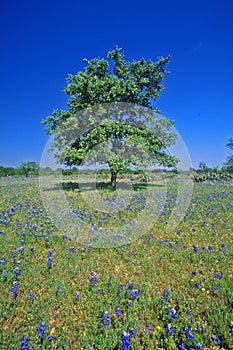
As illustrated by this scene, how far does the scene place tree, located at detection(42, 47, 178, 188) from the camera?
16672 millimetres

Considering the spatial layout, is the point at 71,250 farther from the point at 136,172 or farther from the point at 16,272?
the point at 136,172

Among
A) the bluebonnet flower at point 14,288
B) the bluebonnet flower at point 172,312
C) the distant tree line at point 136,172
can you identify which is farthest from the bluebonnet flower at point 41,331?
the distant tree line at point 136,172

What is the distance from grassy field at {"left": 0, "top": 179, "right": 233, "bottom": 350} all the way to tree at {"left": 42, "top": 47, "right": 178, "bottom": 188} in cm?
1086

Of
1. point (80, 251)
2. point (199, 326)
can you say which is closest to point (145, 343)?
point (199, 326)

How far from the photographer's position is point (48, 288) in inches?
152

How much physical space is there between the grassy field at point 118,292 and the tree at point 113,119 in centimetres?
1086

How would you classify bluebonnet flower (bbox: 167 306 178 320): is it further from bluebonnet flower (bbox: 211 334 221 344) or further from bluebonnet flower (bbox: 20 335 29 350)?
bluebonnet flower (bbox: 20 335 29 350)

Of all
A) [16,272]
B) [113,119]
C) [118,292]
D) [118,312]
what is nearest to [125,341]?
[118,312]

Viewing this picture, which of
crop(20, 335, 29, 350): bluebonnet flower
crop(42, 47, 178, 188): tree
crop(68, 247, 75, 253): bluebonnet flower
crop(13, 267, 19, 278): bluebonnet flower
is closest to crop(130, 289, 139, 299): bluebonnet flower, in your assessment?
crop(20, 335, 29, 350): bluebonnet flower

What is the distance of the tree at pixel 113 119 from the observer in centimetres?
1667

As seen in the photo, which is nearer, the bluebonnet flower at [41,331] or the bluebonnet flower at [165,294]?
the bluebonnet flower at [41,331]

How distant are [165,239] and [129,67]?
18153 millimetres

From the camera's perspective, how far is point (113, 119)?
58.6 ft

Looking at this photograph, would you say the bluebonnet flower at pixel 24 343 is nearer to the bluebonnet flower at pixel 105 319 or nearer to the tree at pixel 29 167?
the bluebonnet flower at pixel 105 319
